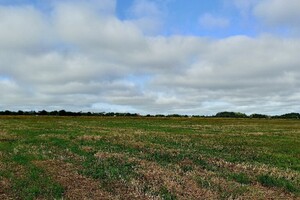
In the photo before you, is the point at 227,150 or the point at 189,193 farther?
the point at 227,150

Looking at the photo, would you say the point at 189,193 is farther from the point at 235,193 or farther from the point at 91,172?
the point at 91,172

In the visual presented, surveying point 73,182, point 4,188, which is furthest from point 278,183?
point 4,188

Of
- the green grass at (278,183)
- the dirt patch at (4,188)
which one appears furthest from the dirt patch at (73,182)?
the green grass at (278,183)

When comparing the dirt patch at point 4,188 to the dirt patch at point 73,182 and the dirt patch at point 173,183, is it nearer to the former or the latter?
the dirt patch at point 73,182

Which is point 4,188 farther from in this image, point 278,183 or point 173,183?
point 278,183

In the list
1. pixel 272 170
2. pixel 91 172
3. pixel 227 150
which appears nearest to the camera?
pixel 91 172

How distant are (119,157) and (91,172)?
4.11m

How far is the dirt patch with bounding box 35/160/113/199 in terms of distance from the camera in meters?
12.0

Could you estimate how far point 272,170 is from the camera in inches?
674

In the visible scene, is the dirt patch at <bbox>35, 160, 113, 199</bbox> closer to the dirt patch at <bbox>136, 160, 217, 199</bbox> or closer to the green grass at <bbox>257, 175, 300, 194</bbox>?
the dirt patch at <bbox>136, 160, 217, 199</bbox>

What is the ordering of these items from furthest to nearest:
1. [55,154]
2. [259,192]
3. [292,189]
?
[55,154]
[292,189]
[259,192]

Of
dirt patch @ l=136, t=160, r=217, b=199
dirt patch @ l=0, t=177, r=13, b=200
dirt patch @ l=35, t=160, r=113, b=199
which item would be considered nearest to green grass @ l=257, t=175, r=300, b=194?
dirt patch @ l=136, t=160, r=217, b=199

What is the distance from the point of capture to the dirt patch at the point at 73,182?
12047 millimetres

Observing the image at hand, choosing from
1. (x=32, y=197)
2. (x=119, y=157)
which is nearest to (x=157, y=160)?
(x=119, y=157)
